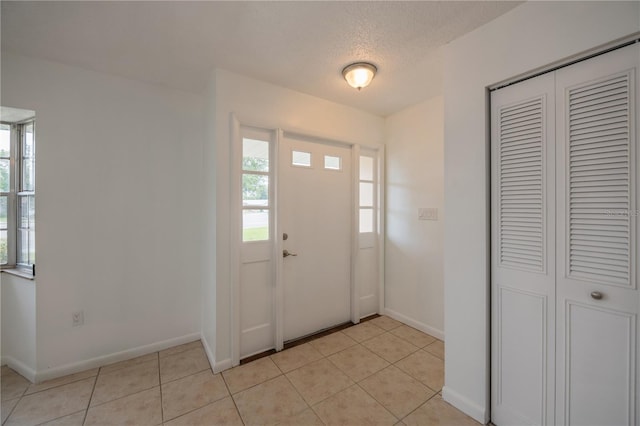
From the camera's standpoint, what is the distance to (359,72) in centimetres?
211

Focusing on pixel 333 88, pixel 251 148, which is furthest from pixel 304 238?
pixel 333 88

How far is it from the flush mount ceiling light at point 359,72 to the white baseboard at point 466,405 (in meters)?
2.42

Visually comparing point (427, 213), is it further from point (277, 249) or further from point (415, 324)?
point (277, 249)

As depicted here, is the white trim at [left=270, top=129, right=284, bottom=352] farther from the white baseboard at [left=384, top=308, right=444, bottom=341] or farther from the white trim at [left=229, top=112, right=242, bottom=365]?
the white baseboard at [left=384, top=308, right=444, bottom=341]

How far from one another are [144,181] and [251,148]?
3.45 feet

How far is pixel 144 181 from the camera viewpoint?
8.01ft

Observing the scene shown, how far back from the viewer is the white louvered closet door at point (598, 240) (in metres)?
1.21

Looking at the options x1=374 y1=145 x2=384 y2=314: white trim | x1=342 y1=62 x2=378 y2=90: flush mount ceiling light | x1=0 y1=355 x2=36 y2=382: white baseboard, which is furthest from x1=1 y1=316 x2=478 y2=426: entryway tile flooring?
x1=342 y1=62 x2=378 y2=90: flush mount ceiling light

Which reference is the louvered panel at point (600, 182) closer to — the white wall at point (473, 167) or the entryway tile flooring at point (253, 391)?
the white wall at point (473, 167)

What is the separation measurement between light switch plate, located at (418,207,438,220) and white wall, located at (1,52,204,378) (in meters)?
2.37

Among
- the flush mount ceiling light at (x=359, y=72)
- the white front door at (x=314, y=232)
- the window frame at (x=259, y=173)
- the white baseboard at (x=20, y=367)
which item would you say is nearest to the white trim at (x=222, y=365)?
the white front door at (x=314, y=232)

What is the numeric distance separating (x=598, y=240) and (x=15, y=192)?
4126 millimetres

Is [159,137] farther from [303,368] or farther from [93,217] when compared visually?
[303,368]

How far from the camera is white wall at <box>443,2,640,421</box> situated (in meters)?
1.45
